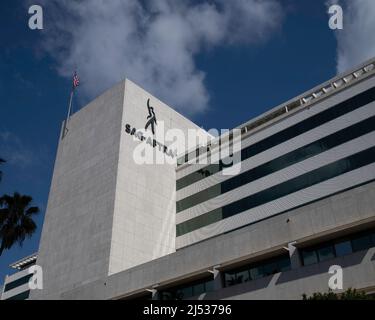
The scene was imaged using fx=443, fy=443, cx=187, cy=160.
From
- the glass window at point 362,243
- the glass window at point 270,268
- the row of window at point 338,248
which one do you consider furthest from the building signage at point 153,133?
the glass window at point 362,243

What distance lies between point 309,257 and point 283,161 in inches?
610

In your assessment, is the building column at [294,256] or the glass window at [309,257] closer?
the glass window at [309,257]

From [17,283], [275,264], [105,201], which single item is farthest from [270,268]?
[17,283]

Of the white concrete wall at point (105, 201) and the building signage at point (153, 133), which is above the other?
the building signage at point (153, 133)

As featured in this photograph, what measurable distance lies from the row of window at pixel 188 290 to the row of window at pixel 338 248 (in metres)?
7.84

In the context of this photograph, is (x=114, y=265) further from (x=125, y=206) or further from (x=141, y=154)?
(x=141, y=154)

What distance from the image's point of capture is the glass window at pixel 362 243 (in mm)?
25578

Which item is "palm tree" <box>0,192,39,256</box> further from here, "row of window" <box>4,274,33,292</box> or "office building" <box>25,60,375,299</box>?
"row of window" <box>4,274,33,292</box>

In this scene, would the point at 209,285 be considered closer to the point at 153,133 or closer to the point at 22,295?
the point at 153,133

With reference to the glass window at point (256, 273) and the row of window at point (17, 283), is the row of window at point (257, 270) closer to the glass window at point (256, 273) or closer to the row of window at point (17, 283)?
the glass window at point (256, 273)

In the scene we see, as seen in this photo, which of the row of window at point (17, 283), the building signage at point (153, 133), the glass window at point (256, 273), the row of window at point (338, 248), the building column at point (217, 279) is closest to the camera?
the row of window at point (338, 248)
